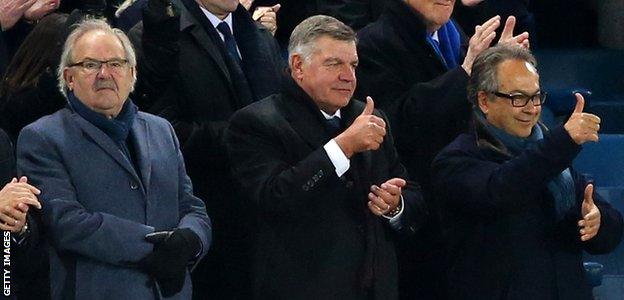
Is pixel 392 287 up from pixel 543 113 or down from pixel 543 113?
up

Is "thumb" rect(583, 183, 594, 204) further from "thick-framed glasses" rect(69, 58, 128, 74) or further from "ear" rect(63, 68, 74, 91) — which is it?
"ear" rect(63, 68, 74, 91)

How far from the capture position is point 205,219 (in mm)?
5418

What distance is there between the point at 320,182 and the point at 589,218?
0.89 metres

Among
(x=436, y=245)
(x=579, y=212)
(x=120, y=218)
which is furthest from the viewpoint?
(x=436, y=245)

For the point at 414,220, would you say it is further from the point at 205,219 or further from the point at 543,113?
the point at 543,113

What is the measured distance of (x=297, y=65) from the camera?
5.56m

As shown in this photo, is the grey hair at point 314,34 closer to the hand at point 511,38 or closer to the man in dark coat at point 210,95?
the man in dark coat at point 210,95

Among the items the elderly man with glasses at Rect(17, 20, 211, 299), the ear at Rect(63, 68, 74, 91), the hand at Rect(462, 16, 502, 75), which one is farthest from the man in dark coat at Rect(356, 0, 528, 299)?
the ear at Rect(63, 68, 74, 91)

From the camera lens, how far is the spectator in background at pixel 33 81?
5641 millimetres

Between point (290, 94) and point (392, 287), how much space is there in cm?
71

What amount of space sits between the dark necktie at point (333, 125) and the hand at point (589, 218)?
83cm

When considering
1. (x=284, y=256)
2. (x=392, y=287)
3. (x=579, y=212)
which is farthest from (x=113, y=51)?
(x=579, y=212)

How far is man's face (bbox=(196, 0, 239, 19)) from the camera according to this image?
5965 millimetres

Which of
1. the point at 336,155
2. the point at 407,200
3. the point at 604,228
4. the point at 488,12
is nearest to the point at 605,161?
the point at 488,12
